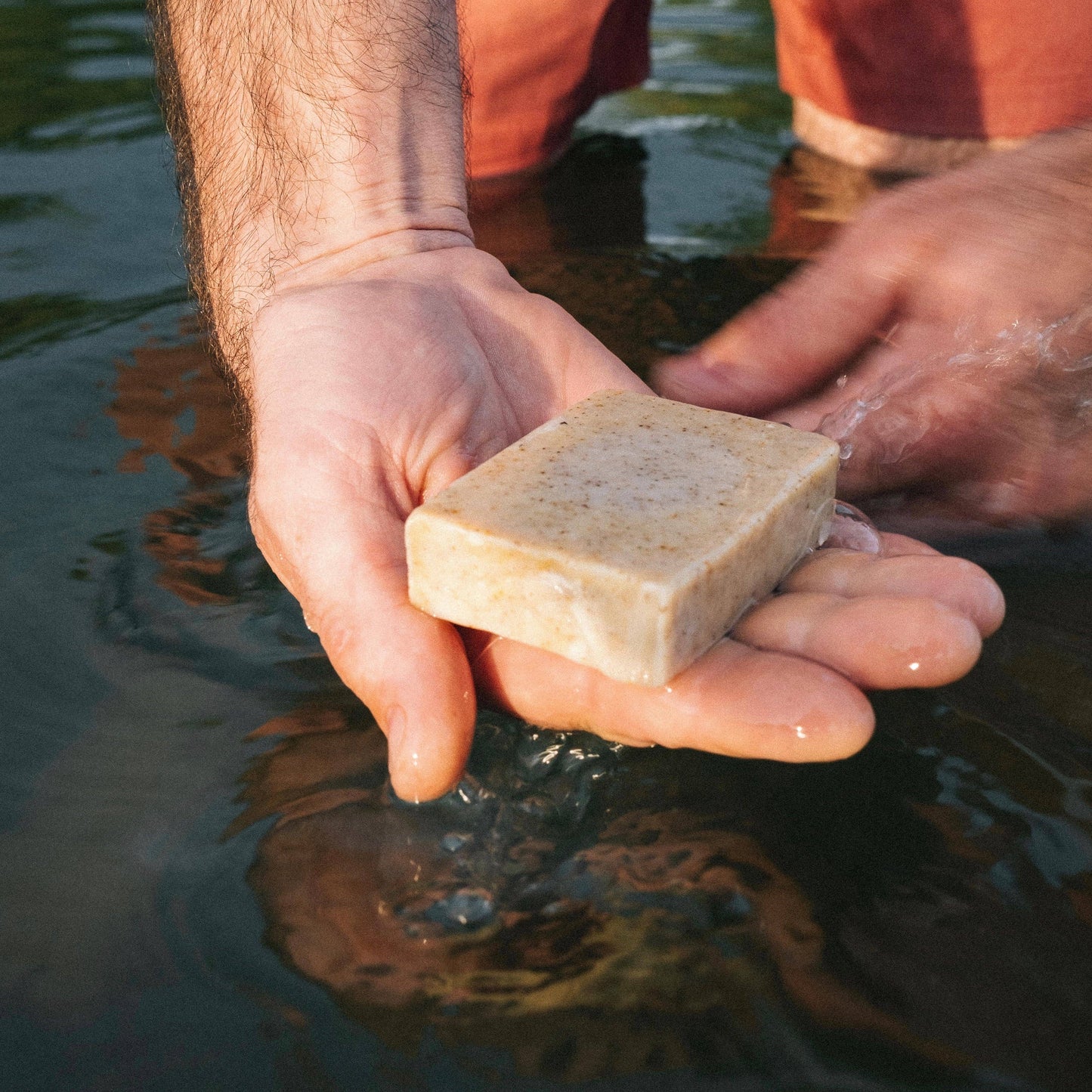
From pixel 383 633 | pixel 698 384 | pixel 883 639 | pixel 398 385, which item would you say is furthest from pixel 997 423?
pixel 383 633

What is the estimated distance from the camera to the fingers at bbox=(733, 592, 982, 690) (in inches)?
59.1

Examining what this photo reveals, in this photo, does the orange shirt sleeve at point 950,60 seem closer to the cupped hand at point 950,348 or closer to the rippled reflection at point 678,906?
the cupped hand at point 950,348

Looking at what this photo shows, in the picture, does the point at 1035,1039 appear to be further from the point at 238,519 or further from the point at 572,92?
the point at 572,92

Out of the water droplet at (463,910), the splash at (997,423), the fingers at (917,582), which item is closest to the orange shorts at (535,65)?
the splash at (997,423)

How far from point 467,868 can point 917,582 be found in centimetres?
74

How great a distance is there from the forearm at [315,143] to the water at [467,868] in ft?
1.59

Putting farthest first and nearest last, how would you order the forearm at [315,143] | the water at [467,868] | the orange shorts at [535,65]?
the orange shorts at [535,65] → the forearm at [315,143] → the water at [467,868]

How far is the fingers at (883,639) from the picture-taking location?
4.92 ft

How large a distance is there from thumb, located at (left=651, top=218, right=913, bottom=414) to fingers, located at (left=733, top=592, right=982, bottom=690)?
83 cm

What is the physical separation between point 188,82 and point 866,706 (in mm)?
2154

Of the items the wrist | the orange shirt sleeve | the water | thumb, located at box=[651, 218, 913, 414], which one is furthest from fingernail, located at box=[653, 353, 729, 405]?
the orange shirt sleeve

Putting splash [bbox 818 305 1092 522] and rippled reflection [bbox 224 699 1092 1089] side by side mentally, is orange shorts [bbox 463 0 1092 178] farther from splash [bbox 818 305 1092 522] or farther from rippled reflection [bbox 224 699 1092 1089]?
rippled reflection [bbox 224 699 1092 1089]

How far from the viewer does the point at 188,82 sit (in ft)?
8.84

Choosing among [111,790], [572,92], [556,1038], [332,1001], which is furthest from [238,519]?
[572,92]
